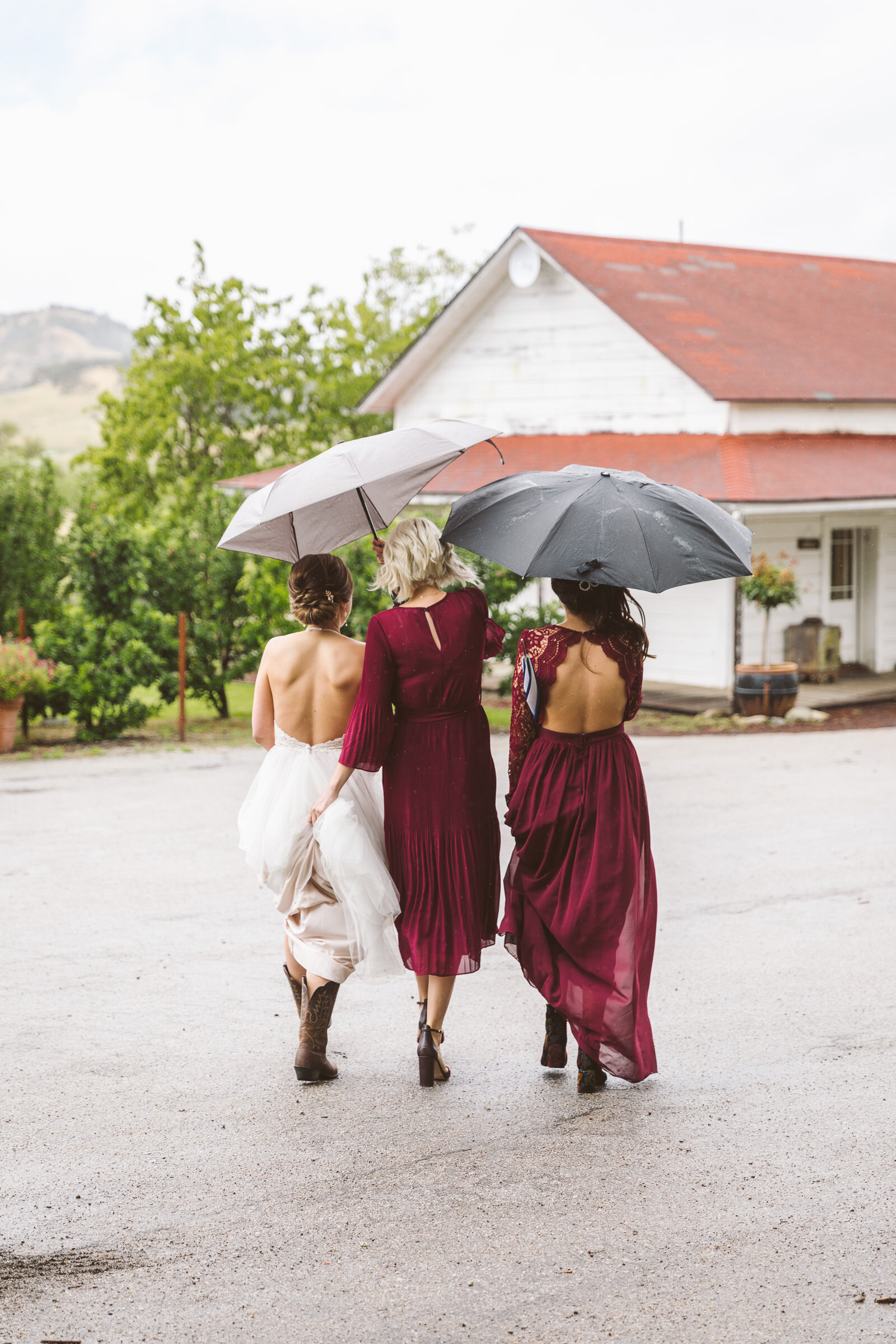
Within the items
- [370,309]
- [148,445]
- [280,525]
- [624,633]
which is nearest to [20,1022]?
[280,525]

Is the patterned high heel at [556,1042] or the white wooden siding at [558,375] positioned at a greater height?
the white wooden siding at [558,375]

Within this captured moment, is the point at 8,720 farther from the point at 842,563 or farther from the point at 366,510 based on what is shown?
the point at 842,563

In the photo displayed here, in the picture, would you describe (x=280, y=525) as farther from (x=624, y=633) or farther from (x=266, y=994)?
(x=266, y=994)

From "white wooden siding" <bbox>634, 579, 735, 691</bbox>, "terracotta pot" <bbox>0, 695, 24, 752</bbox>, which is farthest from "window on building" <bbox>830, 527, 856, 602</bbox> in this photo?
"terracotta pot" <bbox>0, 695, 24, 752</bbox>

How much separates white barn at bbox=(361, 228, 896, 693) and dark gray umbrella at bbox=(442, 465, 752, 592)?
36.9 feet

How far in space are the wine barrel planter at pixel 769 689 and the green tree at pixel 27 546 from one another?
8.31m

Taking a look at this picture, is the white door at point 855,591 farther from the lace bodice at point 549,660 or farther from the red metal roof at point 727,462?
the lace bodice at point 549,660

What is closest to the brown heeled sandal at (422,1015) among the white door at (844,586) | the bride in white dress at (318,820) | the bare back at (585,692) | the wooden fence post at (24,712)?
the bride in white dress at (318,820)

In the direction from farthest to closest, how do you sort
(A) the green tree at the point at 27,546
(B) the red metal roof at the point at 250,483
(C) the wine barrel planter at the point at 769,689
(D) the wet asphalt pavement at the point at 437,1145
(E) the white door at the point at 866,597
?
(B) the red metal roof at the point at 250,483 → (E) the white door at the point at 866,597 → (A) the green tree at the point at 27,546 → (C) the wine barrel planter at the point at 769,689 → (D) the wet asphalt pavement at the point at 437,1145

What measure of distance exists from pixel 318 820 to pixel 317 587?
0.82m

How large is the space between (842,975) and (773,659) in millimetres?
12650

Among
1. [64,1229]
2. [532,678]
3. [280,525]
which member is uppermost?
[280,525]

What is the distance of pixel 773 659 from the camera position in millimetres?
17828

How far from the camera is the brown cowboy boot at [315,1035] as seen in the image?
4414 millimetres
